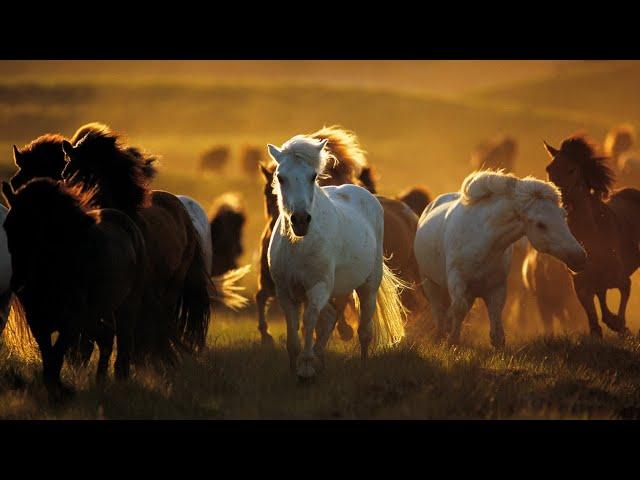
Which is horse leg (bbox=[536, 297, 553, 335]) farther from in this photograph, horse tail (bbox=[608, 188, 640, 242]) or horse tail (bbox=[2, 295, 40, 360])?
horse tail (bbox=[2, 295, 40, 360])

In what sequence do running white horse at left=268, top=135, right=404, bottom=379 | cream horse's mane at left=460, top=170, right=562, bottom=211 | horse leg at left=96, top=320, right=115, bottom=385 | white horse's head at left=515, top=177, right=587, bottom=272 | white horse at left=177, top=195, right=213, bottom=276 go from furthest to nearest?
white horse at left=177, top=195, right=213, bottom=276 → cream horse's mane at left=460, top=170, right=562, bottom=211 → white horse's head at left=515, top=177, right=587, bottom=272 → horse leg at left=96, top=320, right=115, bottom=385 → running white horse at left=268, top=135, right=404, bottom=379

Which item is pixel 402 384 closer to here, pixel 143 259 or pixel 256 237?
pixel 143 259

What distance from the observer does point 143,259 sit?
7645mm

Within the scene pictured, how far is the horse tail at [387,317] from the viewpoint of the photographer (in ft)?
31.5

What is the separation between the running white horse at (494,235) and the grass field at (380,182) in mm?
603

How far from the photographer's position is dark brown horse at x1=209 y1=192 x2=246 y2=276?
47.8 feet

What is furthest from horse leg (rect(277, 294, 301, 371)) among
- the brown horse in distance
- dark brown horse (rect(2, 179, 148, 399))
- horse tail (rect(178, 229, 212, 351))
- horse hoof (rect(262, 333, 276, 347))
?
the brown horse in distance

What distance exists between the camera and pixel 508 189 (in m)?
9.26

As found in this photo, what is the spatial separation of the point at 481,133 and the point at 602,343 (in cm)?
7545

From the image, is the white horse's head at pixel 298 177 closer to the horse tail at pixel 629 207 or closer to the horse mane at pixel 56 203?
the horse mane at pixel 56 203

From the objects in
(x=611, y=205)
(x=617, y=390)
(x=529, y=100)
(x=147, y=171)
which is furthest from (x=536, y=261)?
(x=529, y=100)

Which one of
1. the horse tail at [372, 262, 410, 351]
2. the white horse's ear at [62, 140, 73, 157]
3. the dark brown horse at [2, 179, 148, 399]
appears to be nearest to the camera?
the dark brown horse at [2, 179, 148, 399]

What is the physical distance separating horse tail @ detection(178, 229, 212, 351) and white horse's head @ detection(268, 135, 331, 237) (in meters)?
2.15

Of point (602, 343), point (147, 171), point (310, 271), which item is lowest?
point (602, 343)
